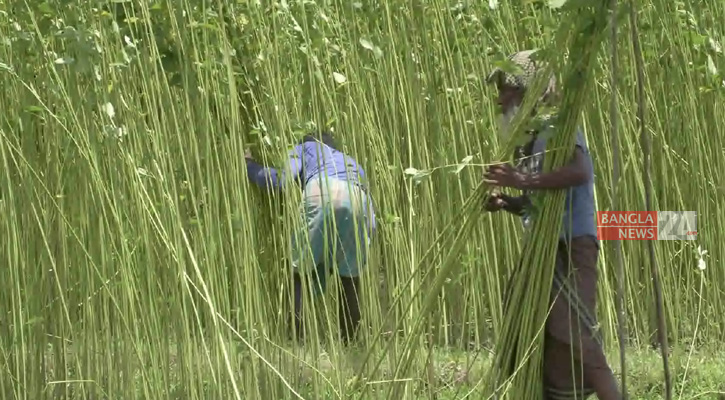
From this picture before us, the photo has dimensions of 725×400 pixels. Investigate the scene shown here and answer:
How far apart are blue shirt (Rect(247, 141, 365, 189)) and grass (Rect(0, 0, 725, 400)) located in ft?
0.16

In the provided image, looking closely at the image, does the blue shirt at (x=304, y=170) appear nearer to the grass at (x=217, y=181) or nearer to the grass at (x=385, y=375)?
the grass at (x=217, y=181)

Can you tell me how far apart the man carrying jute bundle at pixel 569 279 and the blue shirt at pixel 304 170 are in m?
0.40

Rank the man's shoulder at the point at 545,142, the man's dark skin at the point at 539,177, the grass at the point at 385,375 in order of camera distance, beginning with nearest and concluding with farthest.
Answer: the man's dark skin at the point at 539,177 → the man's shoulder at the point at 545,142 → the grass at the point at 385,375

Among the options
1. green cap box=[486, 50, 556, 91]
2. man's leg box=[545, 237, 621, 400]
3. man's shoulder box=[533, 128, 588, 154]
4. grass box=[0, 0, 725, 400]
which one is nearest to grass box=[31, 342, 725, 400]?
grass box=[0, 0, 725, 400]

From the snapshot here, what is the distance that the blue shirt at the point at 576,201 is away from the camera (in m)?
2.61

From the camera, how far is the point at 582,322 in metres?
2.79

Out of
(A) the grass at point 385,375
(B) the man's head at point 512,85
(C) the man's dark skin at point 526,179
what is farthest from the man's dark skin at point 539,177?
(A) the grass at point 385,375

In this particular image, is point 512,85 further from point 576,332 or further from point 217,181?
point 217,181

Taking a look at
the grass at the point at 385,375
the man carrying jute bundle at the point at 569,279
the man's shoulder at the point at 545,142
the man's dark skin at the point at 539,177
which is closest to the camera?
the man's dark skin at the point at 539,177

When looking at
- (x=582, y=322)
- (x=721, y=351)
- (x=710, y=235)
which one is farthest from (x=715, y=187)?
(x=582, y=322)

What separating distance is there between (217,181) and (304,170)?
236mm

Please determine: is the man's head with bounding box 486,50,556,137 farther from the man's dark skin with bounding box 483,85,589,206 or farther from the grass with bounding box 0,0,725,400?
the man's dark skin with bounding box 483,85,589,206

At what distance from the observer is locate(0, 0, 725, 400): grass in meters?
2.65

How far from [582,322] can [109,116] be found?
106 centimetres
